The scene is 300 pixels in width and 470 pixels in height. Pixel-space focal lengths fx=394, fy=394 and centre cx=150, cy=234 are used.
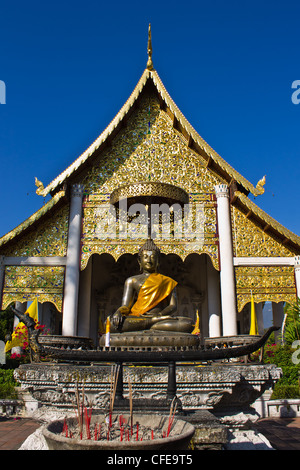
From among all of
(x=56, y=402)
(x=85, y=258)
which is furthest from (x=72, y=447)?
(x=85, y=258)

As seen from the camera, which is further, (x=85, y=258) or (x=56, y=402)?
(x=85, y=258)

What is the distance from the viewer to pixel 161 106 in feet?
30.0

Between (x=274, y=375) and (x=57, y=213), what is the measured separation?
647cm

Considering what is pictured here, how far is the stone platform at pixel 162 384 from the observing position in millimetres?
2525

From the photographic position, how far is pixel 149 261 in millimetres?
4695

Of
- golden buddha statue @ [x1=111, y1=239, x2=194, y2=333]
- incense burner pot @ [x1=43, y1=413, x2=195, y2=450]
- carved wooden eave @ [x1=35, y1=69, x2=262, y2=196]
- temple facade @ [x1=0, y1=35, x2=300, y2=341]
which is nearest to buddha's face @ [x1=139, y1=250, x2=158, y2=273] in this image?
golden buddha statue @ [x1=111, y1=239, x2=194, y2=333]

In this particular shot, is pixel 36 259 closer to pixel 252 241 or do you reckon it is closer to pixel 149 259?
pixel 149 259

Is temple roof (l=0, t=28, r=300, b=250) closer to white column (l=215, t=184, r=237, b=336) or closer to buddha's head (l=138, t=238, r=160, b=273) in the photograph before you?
white column (l=215, t=184, r=237, b=336)

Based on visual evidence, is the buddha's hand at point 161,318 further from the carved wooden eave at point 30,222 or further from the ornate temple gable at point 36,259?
the carved wooden eave at point 30,222

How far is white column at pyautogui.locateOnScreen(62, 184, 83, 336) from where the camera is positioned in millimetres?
7633

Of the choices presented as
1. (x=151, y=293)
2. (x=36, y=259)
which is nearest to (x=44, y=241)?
(x=36, y=259)
